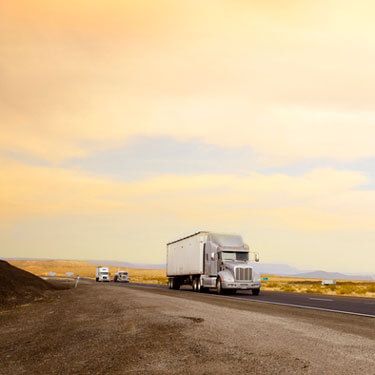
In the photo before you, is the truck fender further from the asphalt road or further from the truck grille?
the asphalt road

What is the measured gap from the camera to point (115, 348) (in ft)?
36.9

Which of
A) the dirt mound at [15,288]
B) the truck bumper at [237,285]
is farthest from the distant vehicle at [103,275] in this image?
the truck bumper at [237,285]

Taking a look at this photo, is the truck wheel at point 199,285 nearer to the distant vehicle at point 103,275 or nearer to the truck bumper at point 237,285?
the truck bumper at point 237,285

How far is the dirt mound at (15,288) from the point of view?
3020cm

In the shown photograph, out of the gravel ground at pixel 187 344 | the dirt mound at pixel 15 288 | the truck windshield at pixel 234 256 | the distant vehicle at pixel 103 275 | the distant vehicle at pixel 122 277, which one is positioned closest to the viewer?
the gravel ground at pixel 187 344

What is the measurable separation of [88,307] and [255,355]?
12939 mm

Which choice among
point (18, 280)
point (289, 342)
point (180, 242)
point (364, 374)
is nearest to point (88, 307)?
point (289, 342)

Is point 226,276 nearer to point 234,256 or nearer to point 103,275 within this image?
point 234,256

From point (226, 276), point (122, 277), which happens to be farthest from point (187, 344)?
point (122, 277)

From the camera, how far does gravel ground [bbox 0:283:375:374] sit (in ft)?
30.7

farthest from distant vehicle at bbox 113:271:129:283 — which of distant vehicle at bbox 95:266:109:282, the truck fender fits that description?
the truck fender

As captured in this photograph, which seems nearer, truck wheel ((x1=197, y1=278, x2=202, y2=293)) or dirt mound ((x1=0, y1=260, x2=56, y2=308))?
dirt mound ((x1=0, y1=260, x2=56, y2=308))

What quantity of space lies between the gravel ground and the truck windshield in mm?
20090

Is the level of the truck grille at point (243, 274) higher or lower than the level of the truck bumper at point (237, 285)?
higher
